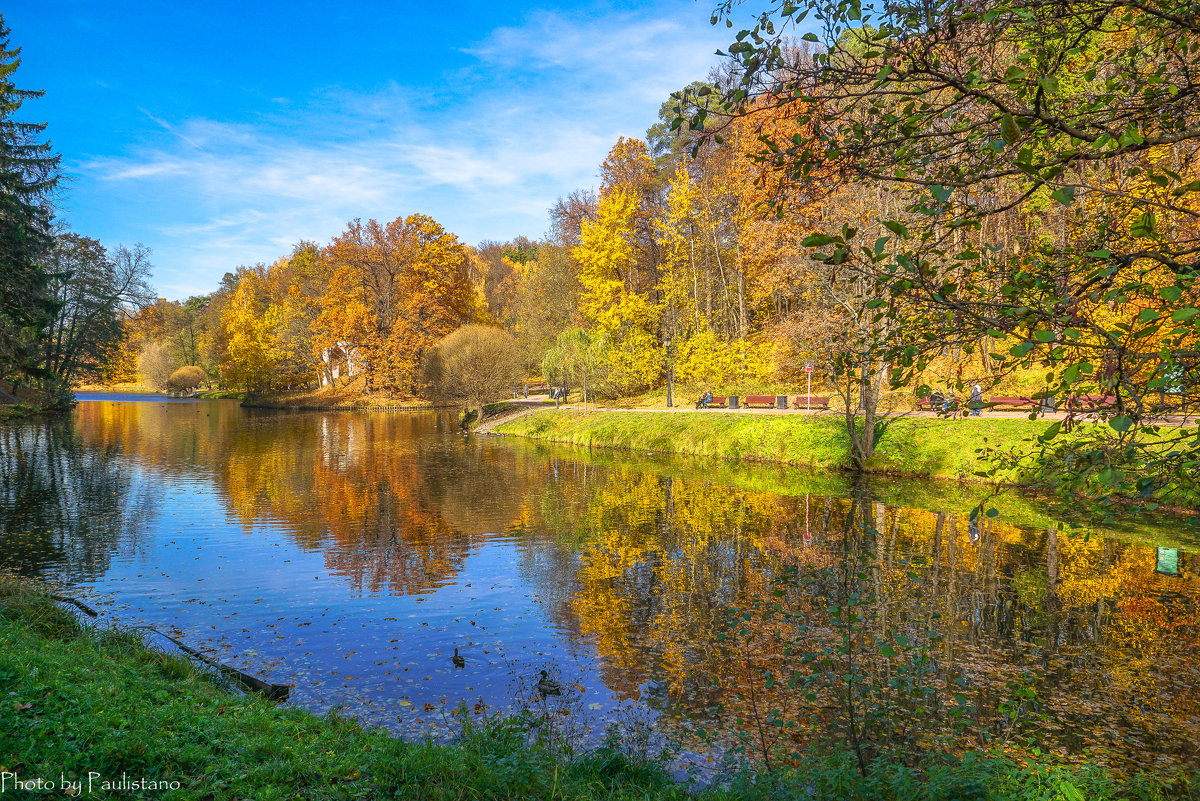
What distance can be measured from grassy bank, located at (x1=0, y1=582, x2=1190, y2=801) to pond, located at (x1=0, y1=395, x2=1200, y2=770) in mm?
674

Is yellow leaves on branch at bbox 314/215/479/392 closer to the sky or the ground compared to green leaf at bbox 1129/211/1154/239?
closer to the sky

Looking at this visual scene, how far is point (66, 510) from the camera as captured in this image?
17406 millimetres

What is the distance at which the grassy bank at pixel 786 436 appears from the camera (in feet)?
68.4

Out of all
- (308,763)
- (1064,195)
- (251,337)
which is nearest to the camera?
(1064,195)

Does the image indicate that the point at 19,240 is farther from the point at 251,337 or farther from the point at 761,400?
the point at 251,337

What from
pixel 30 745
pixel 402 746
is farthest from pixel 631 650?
pixel 30 745

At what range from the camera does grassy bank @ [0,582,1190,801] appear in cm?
437

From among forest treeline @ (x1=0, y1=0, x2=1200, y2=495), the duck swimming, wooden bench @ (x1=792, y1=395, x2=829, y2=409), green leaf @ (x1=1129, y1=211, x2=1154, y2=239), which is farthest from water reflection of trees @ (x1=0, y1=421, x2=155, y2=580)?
wooden bench @ (x1=792, y1=395, x2=829, y2=409)

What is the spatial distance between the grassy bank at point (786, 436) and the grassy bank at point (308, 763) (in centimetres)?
1118

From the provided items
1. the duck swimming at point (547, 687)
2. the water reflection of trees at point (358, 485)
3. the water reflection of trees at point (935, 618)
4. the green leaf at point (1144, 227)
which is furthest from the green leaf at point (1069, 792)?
the water reflection of trees at point (358, 485)

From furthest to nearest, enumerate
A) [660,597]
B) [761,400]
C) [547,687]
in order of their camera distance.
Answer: [761,400] < [660,597] < [547,687]

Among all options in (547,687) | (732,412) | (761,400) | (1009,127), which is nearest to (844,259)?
(1009,127)

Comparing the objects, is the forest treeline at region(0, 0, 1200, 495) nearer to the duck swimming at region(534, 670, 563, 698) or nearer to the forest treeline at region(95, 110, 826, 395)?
the forest treeline at region(95, 110, 826, 395)

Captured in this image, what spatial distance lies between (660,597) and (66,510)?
53.6 ft
